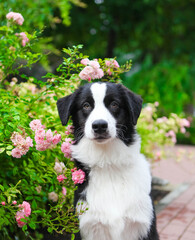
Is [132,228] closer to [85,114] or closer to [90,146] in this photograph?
[90,146]

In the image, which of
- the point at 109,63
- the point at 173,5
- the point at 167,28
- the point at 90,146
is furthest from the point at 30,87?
the point at 173,5

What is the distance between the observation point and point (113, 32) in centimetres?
1137

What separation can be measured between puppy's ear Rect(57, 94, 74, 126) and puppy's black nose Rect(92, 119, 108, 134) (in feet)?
1.24

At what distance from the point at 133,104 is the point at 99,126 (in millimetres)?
444

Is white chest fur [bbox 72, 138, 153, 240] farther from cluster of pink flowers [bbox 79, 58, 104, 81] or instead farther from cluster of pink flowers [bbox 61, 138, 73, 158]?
cluster of pink flowers [bbox 79, 58, 104, 81]

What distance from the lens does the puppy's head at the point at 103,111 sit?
2684 millimetres

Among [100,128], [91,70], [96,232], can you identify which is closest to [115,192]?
Result: [96,232]

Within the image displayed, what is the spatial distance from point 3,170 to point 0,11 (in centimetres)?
213

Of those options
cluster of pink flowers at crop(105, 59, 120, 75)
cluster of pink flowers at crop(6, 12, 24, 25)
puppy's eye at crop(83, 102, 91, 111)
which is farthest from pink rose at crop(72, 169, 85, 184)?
cluster of pink flowers at crop(6, 12, 24, 25)

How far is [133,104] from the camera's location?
2.92 metres

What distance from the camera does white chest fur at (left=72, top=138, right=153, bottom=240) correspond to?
272 centimetres

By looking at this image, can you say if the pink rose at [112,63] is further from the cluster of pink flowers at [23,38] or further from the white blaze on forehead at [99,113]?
the cluster of pink flowers at [23,38]

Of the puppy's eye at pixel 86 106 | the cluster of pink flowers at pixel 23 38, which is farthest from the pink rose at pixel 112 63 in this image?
the cluster of pink flowers at pixel 23 38

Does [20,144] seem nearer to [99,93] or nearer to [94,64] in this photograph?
[99,93]
